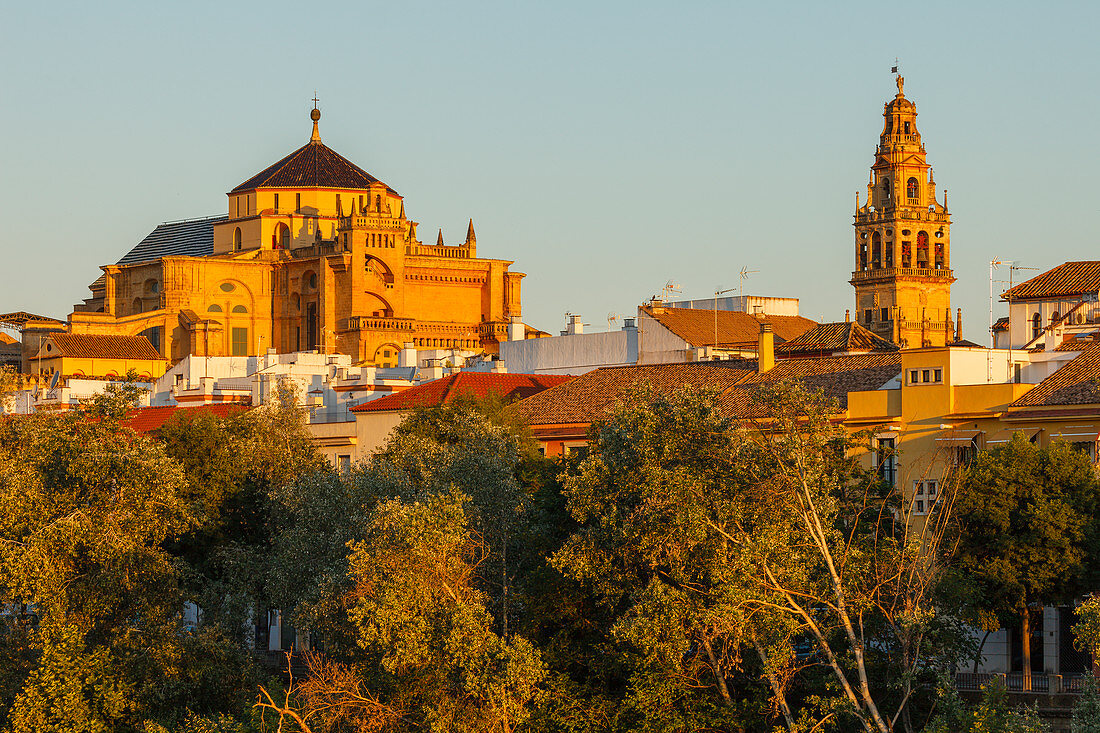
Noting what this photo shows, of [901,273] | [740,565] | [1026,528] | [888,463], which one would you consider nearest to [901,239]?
[901,273]

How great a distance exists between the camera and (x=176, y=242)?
133 m

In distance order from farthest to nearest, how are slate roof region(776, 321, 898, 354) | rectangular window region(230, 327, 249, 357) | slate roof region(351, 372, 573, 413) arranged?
rectangular window region(230, 327, 249, 357) < slate roof region(776, 321, 898, 354) < slate roof region(351, 372, 573, 413)

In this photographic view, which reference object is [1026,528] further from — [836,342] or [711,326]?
[711,326]

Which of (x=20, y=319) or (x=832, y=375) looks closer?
(x=832, y=375)

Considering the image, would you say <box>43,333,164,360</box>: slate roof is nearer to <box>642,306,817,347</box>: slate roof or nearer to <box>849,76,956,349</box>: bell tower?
<box>849,76,956,349</box>: bell tower

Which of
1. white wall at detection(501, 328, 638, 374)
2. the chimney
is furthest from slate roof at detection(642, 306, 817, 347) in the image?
the chimney

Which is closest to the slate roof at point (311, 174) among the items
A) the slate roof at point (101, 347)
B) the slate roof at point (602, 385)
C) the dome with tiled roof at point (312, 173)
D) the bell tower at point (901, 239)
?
the dome with tiled roof at point (312, 173)

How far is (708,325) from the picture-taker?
68625 mm

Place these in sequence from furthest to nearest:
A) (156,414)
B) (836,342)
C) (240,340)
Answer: (240,340) → (156,414) → (836,342)

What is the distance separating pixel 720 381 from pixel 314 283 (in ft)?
214

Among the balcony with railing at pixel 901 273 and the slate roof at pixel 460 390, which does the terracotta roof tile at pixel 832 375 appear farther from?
the balcony with railing at pixel 901 273

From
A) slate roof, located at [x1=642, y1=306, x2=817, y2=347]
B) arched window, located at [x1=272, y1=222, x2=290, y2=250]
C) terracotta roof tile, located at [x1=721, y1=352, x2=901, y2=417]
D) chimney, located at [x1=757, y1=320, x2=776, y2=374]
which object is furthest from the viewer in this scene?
arched window, located at [x1=272, y1=222, x2=290, y2=250]

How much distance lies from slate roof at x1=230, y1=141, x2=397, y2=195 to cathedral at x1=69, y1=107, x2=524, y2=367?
11 cm

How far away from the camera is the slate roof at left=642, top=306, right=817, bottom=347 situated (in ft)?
219
